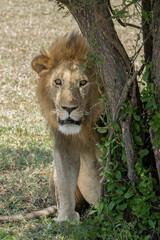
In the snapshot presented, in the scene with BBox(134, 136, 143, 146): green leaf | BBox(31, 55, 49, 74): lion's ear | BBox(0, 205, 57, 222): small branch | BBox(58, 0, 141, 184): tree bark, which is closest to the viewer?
BBox(58, 0, 141, 184): tree bark

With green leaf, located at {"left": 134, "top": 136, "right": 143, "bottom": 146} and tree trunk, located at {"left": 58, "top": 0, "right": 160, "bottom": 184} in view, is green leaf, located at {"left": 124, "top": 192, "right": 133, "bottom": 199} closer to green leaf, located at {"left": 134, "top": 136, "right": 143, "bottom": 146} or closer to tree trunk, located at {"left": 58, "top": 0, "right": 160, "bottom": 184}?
tree trunk, located at {"left": 58, "top": 0, "right": 160, "bottom": 184}

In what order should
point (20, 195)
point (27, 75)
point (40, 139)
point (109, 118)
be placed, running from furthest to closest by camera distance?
point (27, 75) < point (40, 139) < point (20, 195) < point (109, 118)

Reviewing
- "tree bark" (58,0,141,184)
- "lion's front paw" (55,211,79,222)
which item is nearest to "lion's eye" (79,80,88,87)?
"tree bark" (58,0,141,184)

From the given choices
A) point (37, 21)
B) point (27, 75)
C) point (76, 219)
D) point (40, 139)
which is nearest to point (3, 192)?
point (76, 219)

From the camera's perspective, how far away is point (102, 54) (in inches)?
129

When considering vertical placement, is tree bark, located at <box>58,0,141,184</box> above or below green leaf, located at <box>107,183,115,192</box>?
above

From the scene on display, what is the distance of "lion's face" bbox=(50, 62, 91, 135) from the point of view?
365 centimetres

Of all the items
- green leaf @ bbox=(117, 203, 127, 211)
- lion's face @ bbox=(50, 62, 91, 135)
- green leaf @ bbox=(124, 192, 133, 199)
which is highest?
lion's face @ bbox=(50, 62, 91, 135)

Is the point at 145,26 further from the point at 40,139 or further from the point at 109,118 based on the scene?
the point at 40,139

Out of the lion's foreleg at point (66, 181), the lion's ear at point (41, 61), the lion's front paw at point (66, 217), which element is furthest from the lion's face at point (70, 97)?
the lion's front paw at point (66, 217)

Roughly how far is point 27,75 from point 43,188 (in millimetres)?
4362

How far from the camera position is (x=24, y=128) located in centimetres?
682

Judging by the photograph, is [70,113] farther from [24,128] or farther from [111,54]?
[24,128]

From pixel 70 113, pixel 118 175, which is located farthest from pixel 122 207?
pixel 70 113
